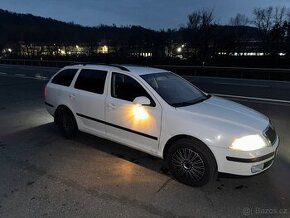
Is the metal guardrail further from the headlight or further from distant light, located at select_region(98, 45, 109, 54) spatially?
distant light, located at select_region(98, 45, 109, 54)

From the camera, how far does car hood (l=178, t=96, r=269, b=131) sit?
416 cm

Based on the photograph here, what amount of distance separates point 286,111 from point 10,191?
26.9 feet

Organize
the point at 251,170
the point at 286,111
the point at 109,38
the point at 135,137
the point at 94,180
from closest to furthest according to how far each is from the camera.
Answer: the point at 251,170, the point at 94,180, the point at 135,137, the point at 286,111, the point at 109,38

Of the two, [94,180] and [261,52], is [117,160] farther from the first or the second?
[261,52]

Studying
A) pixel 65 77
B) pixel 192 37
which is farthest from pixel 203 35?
pixel 65 77

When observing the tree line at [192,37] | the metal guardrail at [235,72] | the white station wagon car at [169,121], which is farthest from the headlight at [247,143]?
the tree line at [192,37]

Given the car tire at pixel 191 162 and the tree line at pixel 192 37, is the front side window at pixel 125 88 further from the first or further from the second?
the tree line at pixel 192 37

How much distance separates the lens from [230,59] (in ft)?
129

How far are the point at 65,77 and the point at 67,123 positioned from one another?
1.01 metres

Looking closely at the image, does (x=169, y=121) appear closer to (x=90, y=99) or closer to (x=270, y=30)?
(x=90, y=99)

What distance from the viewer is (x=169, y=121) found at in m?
4.37

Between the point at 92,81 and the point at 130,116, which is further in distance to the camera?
the point at 92,81

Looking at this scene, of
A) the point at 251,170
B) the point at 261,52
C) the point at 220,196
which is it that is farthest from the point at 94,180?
the point at 261,52

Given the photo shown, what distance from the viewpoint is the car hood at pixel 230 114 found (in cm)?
416
